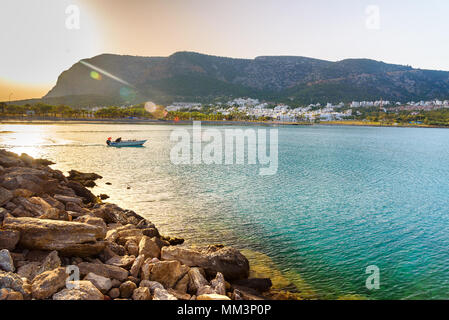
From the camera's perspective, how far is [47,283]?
6.69 meters

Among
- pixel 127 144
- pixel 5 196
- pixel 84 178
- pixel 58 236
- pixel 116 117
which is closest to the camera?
pixel 58 236

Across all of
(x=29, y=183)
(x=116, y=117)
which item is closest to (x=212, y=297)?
(x=29, y=183)

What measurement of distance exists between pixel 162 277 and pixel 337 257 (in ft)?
23.5

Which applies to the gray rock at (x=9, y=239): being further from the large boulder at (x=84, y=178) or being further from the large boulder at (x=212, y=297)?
the large boulder at (x=84, y=178)

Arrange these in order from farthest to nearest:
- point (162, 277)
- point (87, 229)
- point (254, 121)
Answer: point (254, 121) → point (87, 229) → point (162, 277)

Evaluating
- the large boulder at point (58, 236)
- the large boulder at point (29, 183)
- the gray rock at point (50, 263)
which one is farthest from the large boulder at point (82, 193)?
the gray rock at point (50, 263)

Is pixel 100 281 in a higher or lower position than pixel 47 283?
lower

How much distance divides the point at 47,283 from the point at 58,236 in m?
2.06

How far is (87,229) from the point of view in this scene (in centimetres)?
898

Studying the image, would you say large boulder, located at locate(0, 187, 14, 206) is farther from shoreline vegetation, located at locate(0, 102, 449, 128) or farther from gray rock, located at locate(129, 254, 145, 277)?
shoreline vegetation, located at locate(0, 102, 449, 128)

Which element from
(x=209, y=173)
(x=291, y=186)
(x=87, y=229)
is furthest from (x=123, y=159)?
(x=87, y=229)

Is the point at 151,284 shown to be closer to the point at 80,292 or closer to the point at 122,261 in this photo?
the point at 122,261
